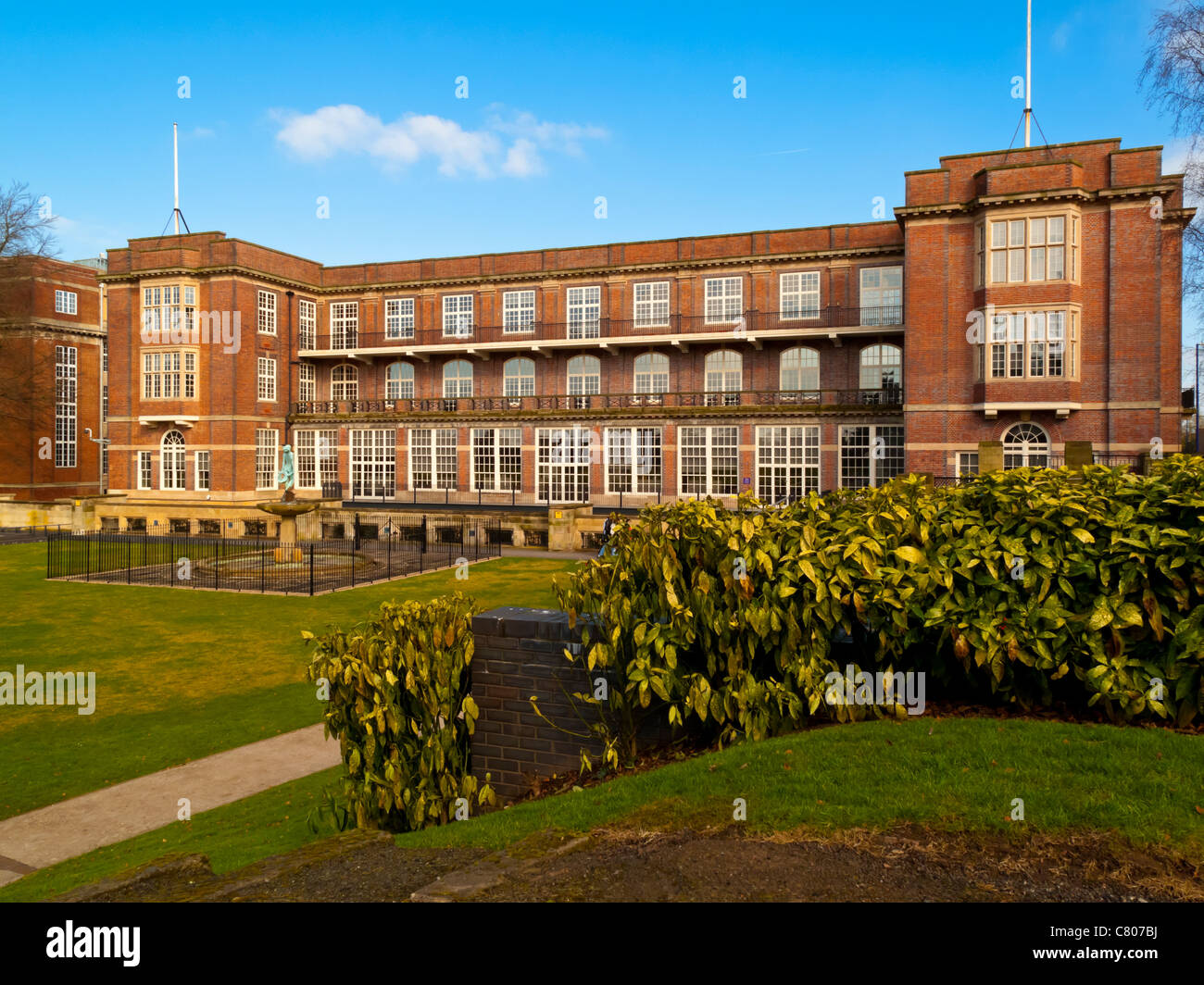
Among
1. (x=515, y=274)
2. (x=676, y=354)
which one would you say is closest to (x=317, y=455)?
(x=515, y=274)

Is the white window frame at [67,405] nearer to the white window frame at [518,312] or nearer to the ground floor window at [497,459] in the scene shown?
the ground floor window at [497,459]

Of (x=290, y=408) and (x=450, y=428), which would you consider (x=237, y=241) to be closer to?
(x=290, y=408)

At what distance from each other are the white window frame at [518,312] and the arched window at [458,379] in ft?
10.1

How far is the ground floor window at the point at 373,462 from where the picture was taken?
44188 mm

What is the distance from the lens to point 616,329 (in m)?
41.6

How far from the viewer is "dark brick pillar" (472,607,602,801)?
686 cm

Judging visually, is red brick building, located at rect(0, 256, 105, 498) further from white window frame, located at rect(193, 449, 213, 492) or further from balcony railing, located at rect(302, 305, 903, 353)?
balcony railing, located at rect(302, 305, 903, 353)

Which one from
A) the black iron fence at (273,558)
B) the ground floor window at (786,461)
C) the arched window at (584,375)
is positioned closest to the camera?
the black iron fence at (273,558)

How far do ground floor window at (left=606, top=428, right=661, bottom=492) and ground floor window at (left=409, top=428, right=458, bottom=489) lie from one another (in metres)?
8.82

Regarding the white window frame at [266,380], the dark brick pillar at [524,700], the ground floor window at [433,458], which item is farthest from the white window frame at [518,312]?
the dark brick pillar at [524,700]

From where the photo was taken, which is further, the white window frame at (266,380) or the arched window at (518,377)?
the arched window at (518,377)
